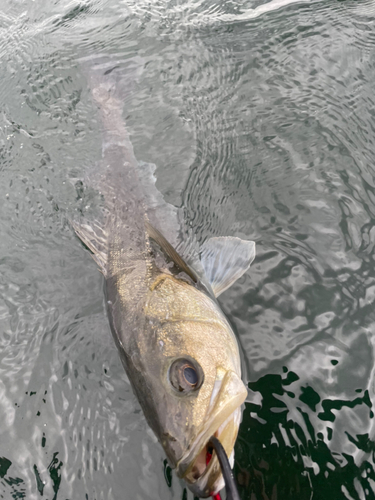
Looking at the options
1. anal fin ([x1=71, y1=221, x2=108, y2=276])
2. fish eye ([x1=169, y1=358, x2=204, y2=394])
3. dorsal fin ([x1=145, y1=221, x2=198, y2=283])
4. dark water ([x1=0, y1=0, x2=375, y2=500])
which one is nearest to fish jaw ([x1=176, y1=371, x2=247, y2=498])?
fish eye ([x1=169, y1=358, x2=204, y2=394])

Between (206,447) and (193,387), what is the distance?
0.93 feet

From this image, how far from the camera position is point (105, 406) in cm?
294

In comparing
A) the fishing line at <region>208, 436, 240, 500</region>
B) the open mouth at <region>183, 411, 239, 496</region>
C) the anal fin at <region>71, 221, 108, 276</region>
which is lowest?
the open mouth at <region>183, 411, 239, 496</region>

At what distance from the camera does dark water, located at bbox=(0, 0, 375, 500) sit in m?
2.64

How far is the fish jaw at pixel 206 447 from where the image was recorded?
1.98 m

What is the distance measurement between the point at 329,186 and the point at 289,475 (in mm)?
2287

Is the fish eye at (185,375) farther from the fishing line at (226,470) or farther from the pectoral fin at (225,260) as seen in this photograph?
the pectoral fin at (225,260)

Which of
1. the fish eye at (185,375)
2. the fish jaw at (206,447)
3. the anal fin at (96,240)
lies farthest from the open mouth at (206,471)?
the anal fin at (96,240)

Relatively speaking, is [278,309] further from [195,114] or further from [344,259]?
[195,114]

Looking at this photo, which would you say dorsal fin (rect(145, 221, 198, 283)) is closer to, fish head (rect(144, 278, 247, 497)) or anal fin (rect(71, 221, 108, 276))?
fish head (rect(144, 278, 247, 497))

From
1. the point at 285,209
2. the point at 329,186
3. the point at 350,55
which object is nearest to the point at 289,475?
the point at 285,209

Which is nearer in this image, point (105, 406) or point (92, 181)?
point (105, 406)

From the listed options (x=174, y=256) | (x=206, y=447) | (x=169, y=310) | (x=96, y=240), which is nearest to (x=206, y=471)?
(x=206, y=447)

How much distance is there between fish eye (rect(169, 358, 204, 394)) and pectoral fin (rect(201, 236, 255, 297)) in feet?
2.83
